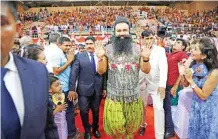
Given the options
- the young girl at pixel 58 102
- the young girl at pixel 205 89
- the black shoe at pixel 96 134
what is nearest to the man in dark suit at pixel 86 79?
the black shoe at pixel 96 134

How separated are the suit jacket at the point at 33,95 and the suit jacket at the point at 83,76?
187 centimetres

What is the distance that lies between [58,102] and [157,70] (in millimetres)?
1136

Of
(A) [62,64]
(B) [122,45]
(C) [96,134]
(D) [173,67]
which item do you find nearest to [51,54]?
(A) [62,64]

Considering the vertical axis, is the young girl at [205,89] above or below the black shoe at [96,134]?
above

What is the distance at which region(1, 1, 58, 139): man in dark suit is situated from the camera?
91 centimetres

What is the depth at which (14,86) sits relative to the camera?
95cm

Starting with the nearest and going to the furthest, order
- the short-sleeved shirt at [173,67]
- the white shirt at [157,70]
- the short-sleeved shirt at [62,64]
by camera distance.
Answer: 1. the white shirt at [157,70]
2. the short-sleeved shirt at [62,64]
3. the short-sleeved shirt at [173,67]

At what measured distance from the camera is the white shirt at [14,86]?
3.09ft

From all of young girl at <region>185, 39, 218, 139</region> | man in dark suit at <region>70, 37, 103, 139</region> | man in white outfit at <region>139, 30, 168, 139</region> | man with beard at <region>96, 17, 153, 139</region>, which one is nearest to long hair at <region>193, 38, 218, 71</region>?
young girl at <region>185, 39, 218, 139</region>

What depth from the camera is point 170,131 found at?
3.10 m

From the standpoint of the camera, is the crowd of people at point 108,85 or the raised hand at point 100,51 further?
the raised hand at point 100,51

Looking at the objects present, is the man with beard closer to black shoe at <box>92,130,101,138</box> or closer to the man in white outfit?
the man in white outfit

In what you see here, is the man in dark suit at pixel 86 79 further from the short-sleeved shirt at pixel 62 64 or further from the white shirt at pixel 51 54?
the white shirt at pixel 51 54

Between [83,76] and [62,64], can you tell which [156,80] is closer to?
[83,76]
